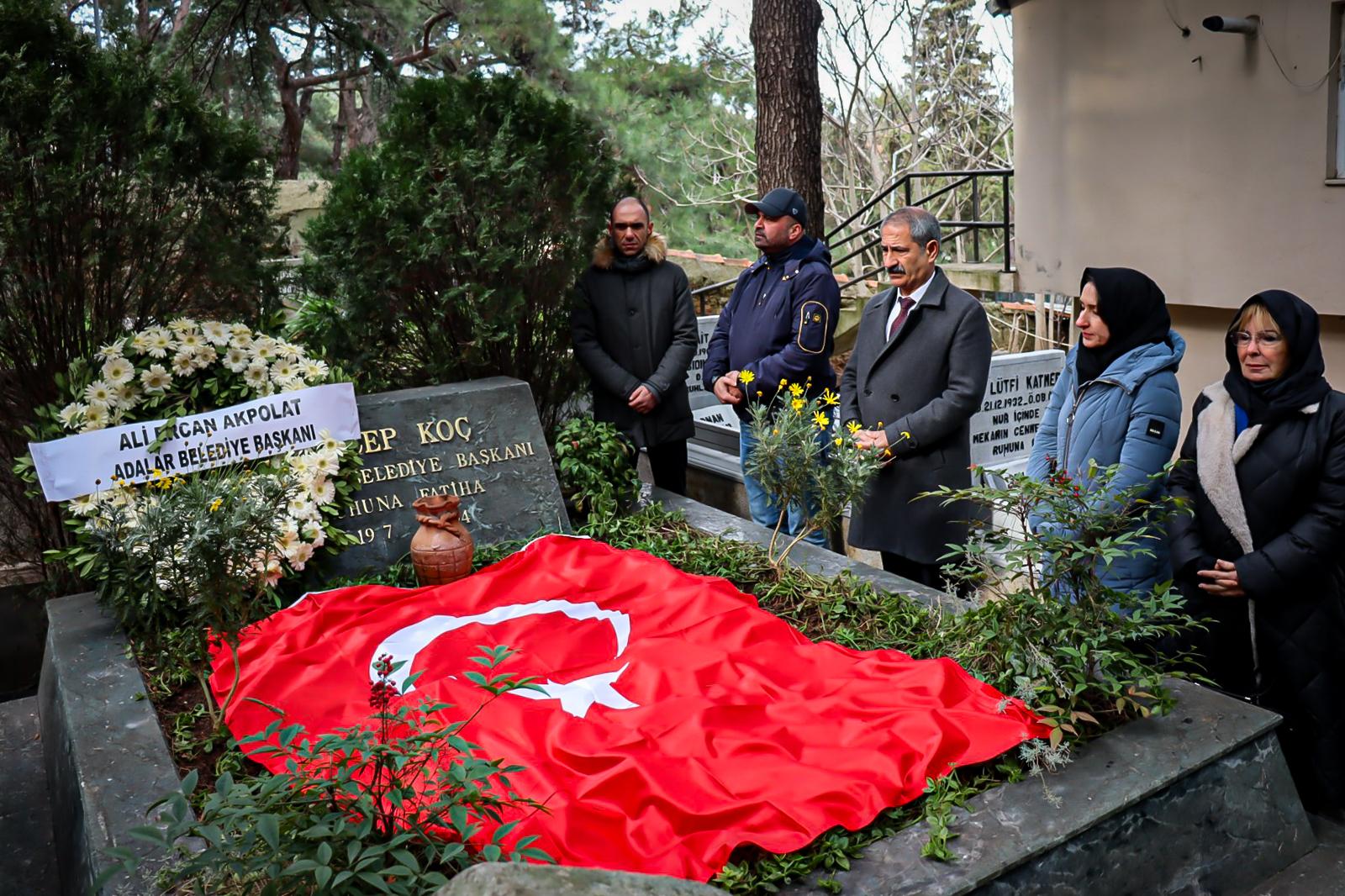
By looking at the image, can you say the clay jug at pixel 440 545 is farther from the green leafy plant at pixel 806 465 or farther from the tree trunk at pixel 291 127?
the tree trunk at pixel 291 127

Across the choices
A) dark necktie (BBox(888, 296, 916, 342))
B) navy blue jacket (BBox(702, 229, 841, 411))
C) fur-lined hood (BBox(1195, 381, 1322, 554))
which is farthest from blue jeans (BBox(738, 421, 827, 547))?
fur-lined hood (BBox(1195, 381, 1322, 554))

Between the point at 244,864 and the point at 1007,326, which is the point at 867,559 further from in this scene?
the point at 1007,326

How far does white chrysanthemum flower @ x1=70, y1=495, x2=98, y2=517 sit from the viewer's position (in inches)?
181

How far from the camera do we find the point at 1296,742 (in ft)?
11.8

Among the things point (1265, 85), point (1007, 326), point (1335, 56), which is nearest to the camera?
point (1335, 56)

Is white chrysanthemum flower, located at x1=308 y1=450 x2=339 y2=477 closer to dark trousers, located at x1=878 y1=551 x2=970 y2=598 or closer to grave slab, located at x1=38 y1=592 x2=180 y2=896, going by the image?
grave slab, located at x1=38 y1=592 x2=180 y2=896

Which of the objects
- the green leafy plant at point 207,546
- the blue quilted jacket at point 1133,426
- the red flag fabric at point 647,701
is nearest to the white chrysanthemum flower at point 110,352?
the green leafy plant at point 207,546

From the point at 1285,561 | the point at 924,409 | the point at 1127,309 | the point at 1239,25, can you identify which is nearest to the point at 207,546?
the point at 924,409

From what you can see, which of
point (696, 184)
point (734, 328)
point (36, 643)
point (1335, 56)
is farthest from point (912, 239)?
point (696, 184)

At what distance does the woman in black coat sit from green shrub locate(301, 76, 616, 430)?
11.2 feet

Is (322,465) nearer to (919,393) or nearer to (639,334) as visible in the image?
(639,334)

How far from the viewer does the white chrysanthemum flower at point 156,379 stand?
492 cm

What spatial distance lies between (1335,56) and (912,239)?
13.3 ft

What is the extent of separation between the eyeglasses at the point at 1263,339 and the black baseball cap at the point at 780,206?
215 cm
